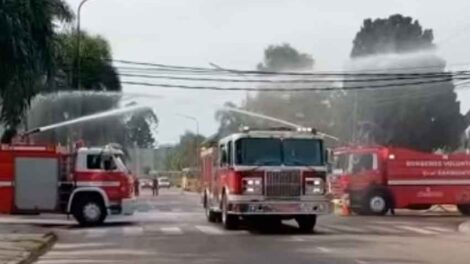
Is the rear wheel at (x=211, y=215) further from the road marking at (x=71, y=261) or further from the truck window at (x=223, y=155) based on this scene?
the road marking at (x=71, y=261)

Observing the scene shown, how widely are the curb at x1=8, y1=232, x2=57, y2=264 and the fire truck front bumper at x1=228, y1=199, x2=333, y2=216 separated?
16.4 feet

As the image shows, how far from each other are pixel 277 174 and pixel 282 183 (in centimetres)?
Result: 27

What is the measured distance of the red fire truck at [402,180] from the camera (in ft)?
139

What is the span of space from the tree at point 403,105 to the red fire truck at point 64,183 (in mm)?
38611

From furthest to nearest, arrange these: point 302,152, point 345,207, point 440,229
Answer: point 345,207, point 440,229, point 302,152

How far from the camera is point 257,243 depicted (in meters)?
25.5

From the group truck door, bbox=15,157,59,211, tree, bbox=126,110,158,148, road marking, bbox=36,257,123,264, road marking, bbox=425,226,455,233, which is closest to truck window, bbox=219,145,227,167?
truck door, bbox=15,157,59,211

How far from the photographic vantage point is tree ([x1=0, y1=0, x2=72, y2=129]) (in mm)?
17859

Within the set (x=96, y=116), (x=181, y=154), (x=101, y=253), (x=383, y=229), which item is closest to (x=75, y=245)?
(x=101, y=253)

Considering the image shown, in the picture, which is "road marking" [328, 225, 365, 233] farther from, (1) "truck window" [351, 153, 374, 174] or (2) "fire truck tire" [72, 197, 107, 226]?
(1) "truck window" [351, 153, 374, 174]

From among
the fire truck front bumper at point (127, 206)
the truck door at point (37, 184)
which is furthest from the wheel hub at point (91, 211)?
the truck door at point (37, 184)

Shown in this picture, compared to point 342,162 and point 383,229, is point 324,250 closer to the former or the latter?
point 383,229

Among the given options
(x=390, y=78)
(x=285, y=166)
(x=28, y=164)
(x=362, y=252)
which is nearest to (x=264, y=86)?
(x=390, y=78)

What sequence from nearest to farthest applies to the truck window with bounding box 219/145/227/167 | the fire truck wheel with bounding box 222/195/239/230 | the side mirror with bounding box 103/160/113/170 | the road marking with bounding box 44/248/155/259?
the road marking with bounding box 44/248/155/259 → the fire truck wheel with bounding box 222/195/239/230 → the truck window with bounding box 219/145/227/167 → the side mirror with bounding box 103/160/113/170
